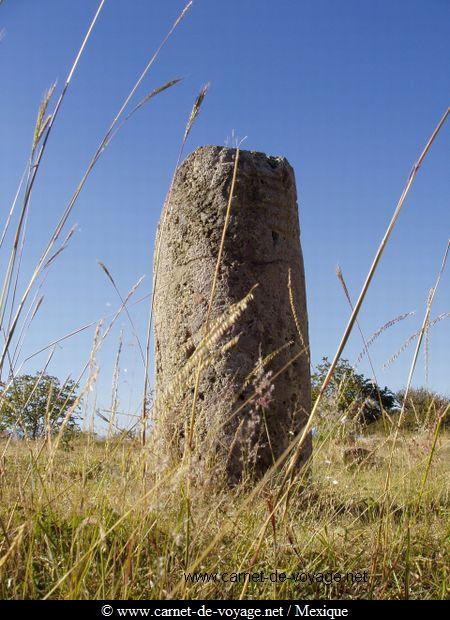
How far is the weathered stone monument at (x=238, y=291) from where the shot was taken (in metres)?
3.85

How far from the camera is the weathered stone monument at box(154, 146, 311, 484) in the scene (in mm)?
3852

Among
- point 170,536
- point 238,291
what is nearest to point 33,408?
point 238,291

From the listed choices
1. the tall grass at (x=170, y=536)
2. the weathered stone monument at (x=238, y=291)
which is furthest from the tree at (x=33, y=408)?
the weathered stone monument at (x=238, y=291)

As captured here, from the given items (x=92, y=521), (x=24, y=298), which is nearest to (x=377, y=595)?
(x=92, y=521)

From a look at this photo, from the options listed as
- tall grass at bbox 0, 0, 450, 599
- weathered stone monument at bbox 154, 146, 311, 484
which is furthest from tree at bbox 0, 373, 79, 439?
weathered stone monument at bbox 154, 146, 311, 484

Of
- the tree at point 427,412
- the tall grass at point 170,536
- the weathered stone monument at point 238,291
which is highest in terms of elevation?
the weathered stone monument at point 238,291

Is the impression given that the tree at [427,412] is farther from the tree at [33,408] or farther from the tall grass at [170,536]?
the tree at [33,408]

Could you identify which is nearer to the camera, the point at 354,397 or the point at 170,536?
the point at 170,536

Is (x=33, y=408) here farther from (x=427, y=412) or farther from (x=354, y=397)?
(x=427, y=412)

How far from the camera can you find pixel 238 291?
3.97 meters
